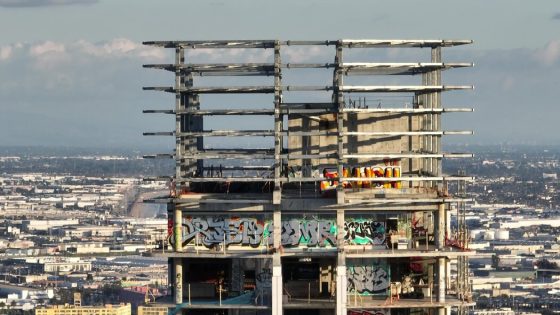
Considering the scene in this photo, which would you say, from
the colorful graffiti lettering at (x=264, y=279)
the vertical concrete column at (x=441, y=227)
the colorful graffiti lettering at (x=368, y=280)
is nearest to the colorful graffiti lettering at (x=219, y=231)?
the colorful graffiti lettering at (x=264, y=279)

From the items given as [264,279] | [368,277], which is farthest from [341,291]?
[264,279]

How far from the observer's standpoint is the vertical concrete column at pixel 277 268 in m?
42.8

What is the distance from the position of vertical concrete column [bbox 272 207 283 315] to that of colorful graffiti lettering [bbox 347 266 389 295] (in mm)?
1511


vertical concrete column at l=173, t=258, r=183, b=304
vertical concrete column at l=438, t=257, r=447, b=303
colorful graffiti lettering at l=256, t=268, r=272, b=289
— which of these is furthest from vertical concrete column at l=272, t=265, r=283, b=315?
vertical concrete column at l=438, t=257, r=447, b=303

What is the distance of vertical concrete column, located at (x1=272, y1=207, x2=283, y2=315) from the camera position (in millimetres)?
42844

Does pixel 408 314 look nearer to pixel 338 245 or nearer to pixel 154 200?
pixel 338 245

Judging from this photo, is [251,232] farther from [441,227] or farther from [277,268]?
[441,227]

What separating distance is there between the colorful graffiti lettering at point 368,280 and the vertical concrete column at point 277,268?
151cm

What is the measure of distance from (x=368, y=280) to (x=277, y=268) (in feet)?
6.61

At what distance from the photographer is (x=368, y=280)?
143 ft

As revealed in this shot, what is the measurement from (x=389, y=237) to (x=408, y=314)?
70.2 inches

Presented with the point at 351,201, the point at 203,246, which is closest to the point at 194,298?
the point at 203,246

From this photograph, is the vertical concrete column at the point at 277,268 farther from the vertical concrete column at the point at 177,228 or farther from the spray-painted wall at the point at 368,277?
the vertical concrete column at the point at 177,228

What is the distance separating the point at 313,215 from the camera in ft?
143
